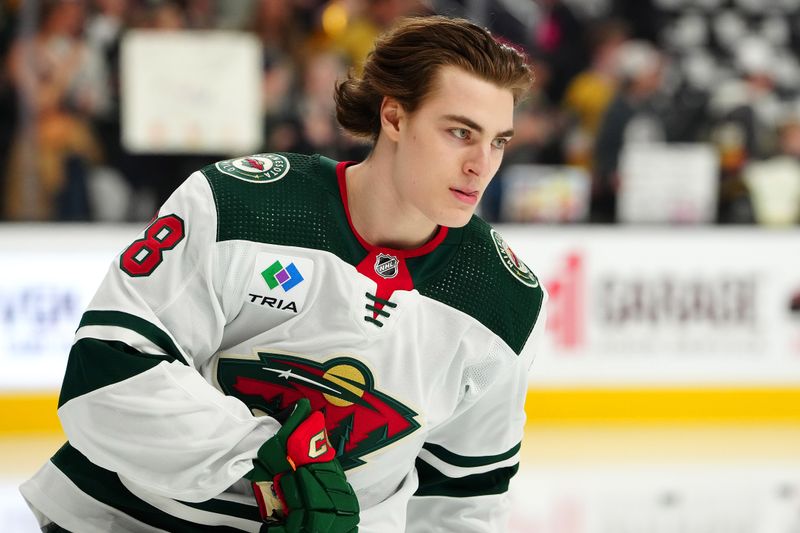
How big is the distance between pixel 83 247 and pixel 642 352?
2839mm

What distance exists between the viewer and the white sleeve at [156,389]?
1694 mm

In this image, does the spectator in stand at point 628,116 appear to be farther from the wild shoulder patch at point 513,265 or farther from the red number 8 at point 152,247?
the red number 8 at point 152,247

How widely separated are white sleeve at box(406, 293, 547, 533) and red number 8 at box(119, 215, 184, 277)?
61cm

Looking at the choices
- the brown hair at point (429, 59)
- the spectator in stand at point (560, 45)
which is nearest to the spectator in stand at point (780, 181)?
the spectator in stand at point (560, 45)

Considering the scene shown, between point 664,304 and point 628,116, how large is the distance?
1.29m

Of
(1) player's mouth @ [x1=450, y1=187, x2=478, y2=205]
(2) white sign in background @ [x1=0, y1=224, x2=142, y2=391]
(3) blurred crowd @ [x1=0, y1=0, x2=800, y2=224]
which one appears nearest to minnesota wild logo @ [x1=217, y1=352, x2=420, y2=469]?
(1) player's mouth @ [x1=450, y1=187, x2=478, y2=205]

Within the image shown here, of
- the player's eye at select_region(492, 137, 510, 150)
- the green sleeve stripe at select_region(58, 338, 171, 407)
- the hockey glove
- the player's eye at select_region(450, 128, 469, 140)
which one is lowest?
the hockey glove

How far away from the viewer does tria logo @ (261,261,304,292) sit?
1885 millimetres

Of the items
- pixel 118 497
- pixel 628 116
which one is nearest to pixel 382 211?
pixel 118 497

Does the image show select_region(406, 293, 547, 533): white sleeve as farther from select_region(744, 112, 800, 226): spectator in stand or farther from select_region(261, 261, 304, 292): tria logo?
select_region(744, 112, 800, 226): spectator in stand

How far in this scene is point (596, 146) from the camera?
6.39 metres

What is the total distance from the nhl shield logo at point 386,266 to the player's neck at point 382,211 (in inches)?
1.4

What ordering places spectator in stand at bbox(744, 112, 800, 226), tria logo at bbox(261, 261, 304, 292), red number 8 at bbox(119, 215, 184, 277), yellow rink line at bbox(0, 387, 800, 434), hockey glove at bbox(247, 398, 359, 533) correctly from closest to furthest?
hockey glove at bbox(247, 398, 359, 533) → red number 8 at bbox(119, 215, 184, 277) → tria logo at bbox(261, 261, 304, 292) → yellow rink line at bbox(0, 387, 800, 434) → spectator in stand at bbox(744, 112, 800, 226)

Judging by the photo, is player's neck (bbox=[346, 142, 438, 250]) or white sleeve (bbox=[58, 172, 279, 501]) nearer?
white sleeve (bbox=[58, 172, 279, 501])
